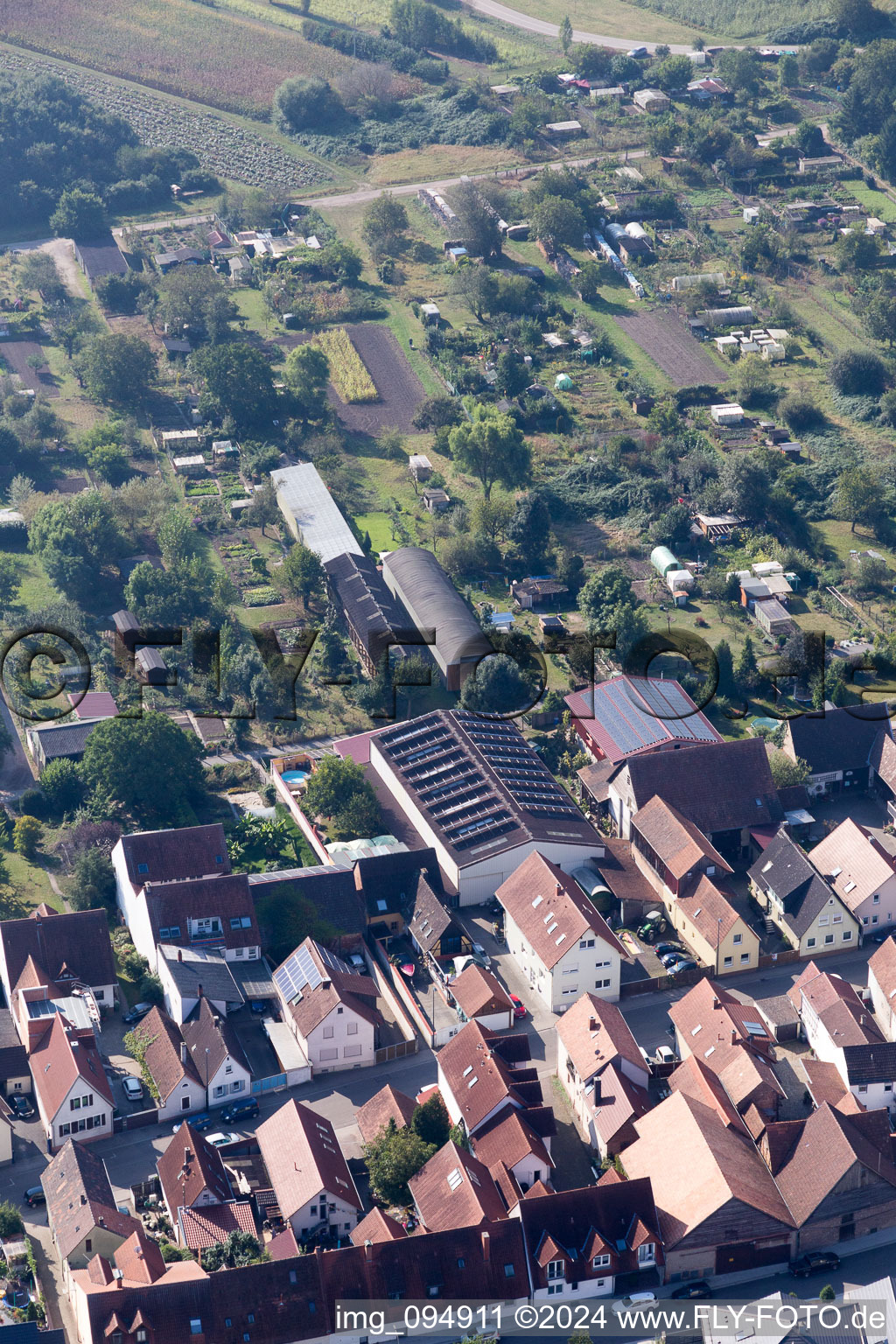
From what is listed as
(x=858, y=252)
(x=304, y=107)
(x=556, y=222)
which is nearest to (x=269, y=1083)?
(x=556, y=222)

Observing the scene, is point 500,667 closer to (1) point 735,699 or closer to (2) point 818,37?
(1) point 735,699

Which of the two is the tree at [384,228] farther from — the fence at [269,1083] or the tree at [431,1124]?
the tree at [431,1124]

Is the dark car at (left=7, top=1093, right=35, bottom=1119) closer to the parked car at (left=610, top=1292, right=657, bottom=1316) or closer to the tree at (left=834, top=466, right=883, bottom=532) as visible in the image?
the parked car at (left=610, top=1292, right=657, bottom=1316)

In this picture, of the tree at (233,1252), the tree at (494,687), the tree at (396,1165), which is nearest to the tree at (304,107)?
the tree at (494,687)

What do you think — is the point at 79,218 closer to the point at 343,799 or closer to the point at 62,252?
the point at 62,252

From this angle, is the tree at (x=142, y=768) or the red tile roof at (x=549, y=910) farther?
the tree at (x=142, y=768)

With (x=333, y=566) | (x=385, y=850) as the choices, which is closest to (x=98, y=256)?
(x=333, y=566)
